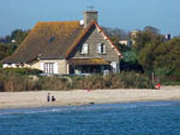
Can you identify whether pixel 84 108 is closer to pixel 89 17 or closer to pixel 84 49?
pixel 84 49

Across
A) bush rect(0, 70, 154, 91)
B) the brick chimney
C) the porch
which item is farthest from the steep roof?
bush rect(0, 70, 154, 91)

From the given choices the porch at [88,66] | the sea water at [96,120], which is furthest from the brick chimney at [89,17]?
the sea water at [96,120]

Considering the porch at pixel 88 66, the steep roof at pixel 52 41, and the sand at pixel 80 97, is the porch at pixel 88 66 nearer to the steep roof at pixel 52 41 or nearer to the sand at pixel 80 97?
the steep roof at pixel 52 41

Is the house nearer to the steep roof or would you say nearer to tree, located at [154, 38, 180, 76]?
the steep roof

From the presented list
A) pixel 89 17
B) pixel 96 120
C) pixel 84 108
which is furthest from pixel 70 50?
pixel 96 120

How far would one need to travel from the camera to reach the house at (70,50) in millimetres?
55094

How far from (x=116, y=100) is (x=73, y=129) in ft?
36.2

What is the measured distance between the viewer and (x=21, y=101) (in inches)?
1391

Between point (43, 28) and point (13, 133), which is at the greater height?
point (43, 28)

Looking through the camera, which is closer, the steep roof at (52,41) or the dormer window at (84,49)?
the steep roof at (52,41)

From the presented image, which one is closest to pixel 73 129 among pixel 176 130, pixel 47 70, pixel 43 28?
pixel 176 130

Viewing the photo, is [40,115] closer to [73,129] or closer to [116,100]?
[73,129]

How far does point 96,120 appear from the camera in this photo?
31078 millimetres

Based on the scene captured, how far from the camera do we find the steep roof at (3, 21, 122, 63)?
55.5 meters
